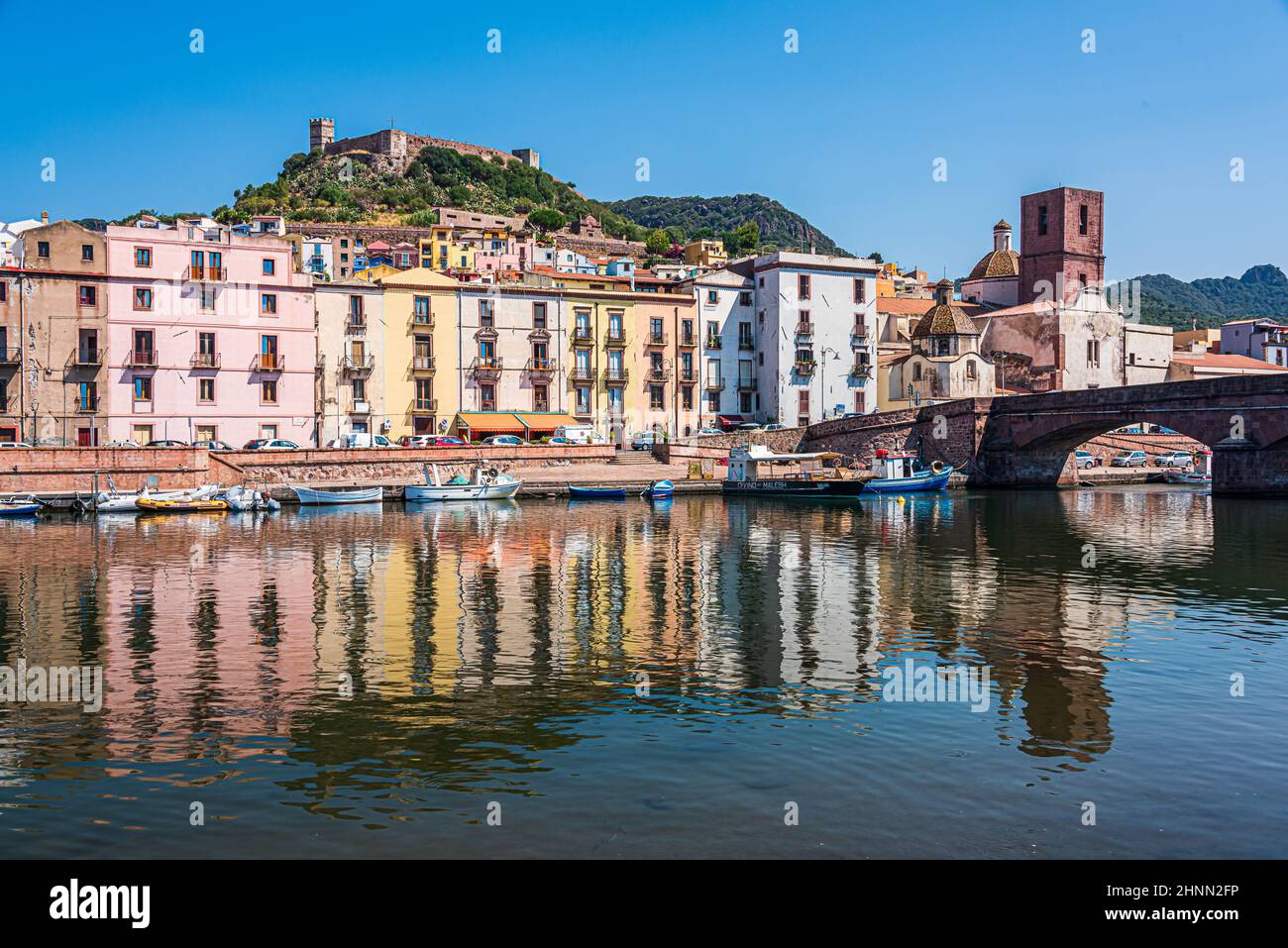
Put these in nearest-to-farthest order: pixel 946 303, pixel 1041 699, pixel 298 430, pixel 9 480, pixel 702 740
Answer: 1. pixel 702 740
2. pixel 1041 699
3. pixel 9 480
4. pixel 298 430
5. pixel 946 303

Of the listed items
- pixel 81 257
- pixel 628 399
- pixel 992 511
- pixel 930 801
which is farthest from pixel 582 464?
pixel 930 801

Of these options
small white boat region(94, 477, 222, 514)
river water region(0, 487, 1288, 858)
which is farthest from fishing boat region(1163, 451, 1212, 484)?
small white boat region(94, 477, 222, 514)

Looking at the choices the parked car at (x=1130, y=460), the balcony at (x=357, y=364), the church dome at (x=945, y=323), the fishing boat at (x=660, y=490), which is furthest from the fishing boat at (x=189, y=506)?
the parked car at (x=1130, y=460)

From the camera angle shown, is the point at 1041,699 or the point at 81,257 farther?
the point at 81,257

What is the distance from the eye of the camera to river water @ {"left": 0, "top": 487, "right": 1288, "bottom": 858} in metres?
12.8

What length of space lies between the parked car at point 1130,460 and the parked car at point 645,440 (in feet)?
117

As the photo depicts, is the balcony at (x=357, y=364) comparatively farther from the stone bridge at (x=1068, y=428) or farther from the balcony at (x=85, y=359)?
the stone bridge at (x=1068, y=428)

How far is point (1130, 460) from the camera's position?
8644 cm

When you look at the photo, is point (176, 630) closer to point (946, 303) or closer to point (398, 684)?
point (398, 684)

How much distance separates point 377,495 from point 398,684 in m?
42.5

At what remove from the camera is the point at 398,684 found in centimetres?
1916

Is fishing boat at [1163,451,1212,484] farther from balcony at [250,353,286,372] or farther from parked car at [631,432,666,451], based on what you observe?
balcony at [250,353,286,372]

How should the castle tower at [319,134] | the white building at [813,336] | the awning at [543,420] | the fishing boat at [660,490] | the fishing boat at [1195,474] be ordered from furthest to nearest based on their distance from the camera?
the castle tower at [319,134] → the fishing boat at [1195,474] → the white building at [813,336] → the awning at [543,420] → the fishing boat at [660,490]

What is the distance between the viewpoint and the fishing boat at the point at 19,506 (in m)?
52.1
